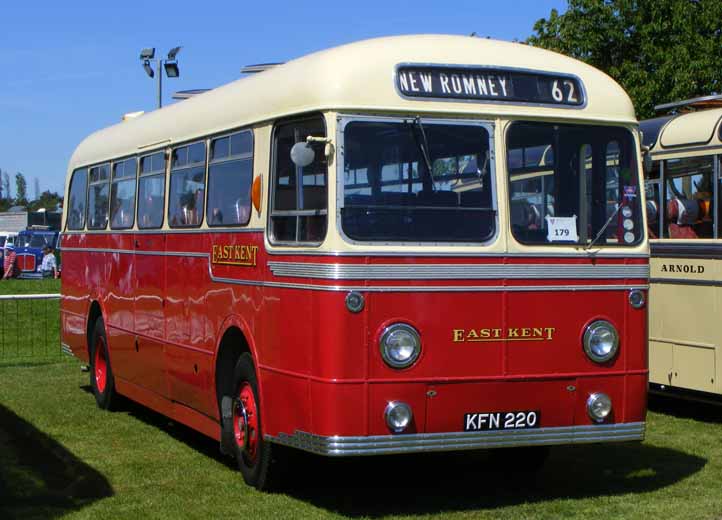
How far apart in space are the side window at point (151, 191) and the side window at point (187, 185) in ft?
1.09

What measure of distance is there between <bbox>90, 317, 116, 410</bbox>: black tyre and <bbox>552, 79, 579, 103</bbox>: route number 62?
262 inches

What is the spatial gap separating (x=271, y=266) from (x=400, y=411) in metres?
1.39

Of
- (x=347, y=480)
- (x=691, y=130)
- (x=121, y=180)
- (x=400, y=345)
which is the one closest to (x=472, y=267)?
(x=400, y=345)

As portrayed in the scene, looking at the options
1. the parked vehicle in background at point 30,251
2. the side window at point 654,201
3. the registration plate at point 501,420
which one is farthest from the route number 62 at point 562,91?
the parked vehicle in background at point 30,251

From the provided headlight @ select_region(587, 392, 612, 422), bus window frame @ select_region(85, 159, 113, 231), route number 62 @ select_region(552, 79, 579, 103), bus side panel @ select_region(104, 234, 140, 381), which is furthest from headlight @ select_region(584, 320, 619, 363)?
bus window frame @ select_region(85, 159, 113, 231)

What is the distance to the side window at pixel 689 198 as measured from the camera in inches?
493

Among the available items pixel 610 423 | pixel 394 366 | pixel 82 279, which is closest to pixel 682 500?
pixel 610 423

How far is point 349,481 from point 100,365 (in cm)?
540

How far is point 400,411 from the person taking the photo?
8383mm

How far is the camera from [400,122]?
27.9ft

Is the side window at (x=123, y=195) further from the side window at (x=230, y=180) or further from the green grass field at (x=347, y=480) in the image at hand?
the side window at (x=230, y=180)

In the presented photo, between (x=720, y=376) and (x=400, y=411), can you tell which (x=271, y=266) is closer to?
(x=400, y=411)

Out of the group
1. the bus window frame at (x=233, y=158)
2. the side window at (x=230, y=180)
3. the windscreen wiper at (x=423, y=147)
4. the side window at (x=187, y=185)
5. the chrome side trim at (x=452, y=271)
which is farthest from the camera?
the side window at (x=187, y=185)

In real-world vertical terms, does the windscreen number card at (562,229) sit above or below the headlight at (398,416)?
above
